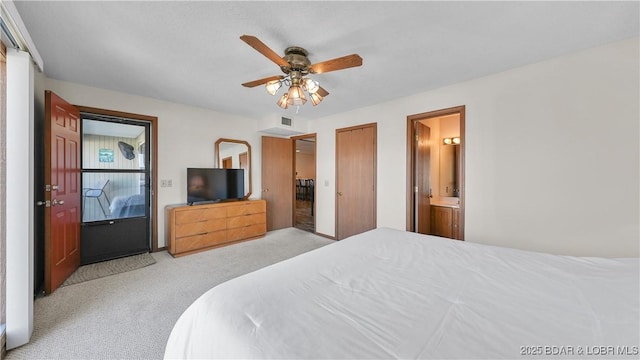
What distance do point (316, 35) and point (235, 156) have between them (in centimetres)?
316

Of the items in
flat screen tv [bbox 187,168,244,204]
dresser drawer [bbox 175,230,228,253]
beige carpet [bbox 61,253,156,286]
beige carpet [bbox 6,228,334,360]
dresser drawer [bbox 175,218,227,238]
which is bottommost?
beige carpet [bbox 6,228,334,360]

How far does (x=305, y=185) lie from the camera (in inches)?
373

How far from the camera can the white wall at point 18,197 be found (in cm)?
170

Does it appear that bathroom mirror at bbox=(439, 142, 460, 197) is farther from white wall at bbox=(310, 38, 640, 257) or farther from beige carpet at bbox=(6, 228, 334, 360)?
beige carpet at bbox=(6, 228, 334, 360)

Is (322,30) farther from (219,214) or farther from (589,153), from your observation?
(219,214)

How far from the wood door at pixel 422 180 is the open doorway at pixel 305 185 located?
6.99 ft

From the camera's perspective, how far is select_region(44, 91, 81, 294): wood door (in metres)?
2.39

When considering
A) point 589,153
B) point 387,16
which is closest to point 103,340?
point 387,16

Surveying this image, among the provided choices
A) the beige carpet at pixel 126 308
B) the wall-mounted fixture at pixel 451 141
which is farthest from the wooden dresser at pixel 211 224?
the wall-mounted fixture at pixel 451 141

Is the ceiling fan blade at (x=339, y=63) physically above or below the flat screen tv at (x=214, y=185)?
above

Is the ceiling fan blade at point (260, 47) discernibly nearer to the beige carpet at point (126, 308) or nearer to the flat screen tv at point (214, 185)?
the beige carpet at point (126, 308)

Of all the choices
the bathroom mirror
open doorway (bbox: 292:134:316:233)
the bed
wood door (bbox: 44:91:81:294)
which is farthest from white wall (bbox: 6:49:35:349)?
the bathroom mirror

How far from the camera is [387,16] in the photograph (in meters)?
1.75

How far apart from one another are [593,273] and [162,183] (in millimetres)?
4736
